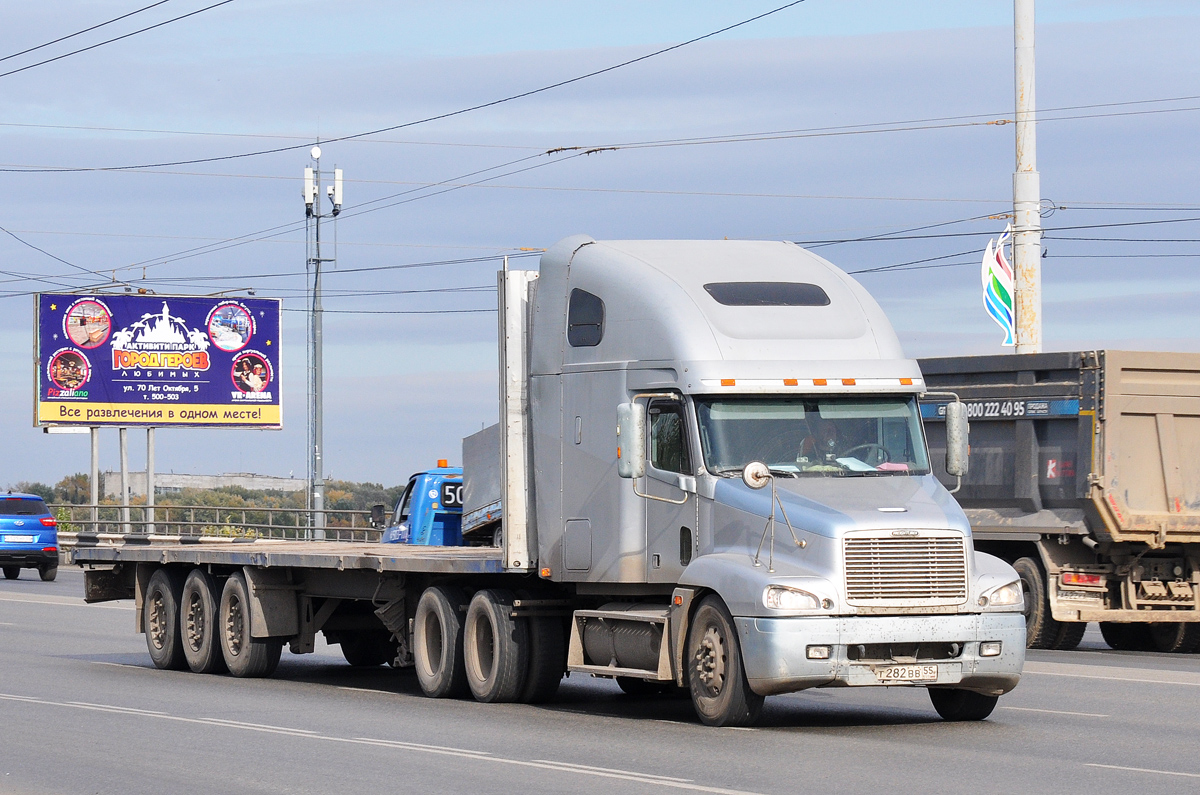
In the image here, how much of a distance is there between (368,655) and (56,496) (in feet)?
207

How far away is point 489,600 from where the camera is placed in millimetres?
15250

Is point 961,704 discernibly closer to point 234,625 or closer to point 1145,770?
point 1145,770

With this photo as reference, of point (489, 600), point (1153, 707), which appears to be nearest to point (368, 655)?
point (489, 600)

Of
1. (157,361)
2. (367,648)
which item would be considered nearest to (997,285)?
(367,648)

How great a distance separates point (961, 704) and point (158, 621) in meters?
9.78

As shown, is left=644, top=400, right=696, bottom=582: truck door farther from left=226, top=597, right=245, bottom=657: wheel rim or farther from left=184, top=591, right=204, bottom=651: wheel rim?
left=184, top=591, right=204, bottom=651: wheel rim

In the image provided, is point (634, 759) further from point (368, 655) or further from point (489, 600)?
point (368, 655)

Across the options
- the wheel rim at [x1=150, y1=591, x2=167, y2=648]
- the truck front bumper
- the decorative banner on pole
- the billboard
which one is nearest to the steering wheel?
the truck front bumper

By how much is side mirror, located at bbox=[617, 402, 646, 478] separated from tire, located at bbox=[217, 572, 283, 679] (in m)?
6.25

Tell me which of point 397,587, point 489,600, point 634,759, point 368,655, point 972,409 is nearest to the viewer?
point 634,759

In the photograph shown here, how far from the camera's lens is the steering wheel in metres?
13.6

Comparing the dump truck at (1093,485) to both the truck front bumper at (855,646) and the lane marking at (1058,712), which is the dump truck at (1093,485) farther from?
the truck front bumper at (855,646)

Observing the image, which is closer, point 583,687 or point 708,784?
point 708,784

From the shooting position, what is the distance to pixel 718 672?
12969 mm
